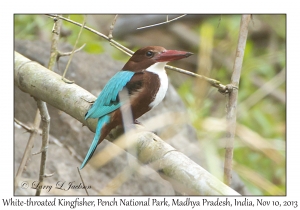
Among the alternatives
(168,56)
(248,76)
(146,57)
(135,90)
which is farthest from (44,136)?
(248,76)

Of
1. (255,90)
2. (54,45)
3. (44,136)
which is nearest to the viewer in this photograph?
(44,136)

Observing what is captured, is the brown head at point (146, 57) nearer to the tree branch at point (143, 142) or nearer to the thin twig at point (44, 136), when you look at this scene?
the tree branch at point (143, 142)

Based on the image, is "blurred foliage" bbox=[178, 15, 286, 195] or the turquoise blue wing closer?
the turquoise blue wing

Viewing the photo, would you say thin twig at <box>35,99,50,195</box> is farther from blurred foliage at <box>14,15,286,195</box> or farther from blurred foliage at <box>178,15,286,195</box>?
blurred foliage at <box>178,15,286,195</box>

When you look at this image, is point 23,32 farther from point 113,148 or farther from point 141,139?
point 141,139

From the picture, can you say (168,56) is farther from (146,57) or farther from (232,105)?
(232,105)

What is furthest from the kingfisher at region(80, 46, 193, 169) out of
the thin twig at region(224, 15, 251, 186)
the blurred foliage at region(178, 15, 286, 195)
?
the blurred foliage at region(178, 15, 286, 195)
